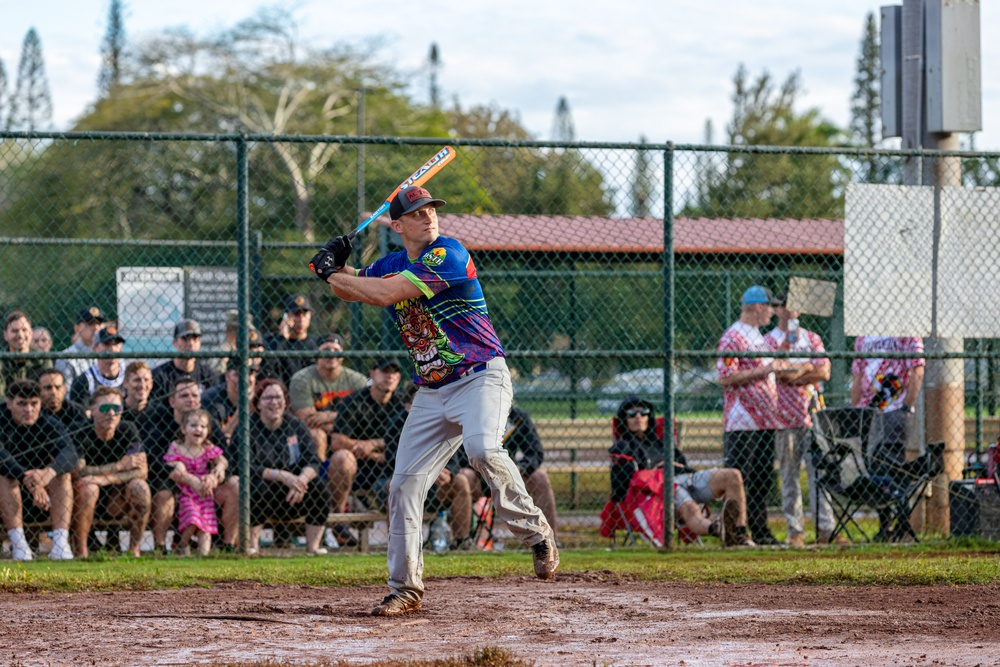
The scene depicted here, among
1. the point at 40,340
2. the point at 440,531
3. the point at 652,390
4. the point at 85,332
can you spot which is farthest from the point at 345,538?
the point at 652,390

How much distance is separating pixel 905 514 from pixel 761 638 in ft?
13.5

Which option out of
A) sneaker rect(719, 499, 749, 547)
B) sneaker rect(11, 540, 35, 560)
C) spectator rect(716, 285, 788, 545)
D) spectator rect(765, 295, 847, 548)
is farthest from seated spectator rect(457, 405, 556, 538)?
sneaker rect(11, 540, 35, 560)

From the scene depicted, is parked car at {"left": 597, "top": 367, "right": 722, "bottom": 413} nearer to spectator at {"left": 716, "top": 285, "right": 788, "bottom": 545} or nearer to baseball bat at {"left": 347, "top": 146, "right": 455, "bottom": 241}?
spectator at {"left": 716, "top": 285, "right": 788, "bottom": 545}

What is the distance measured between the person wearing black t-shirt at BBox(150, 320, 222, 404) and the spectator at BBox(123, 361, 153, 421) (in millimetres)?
191

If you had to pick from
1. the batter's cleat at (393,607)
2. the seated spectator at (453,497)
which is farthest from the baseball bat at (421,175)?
the seated spectator at (453,497)

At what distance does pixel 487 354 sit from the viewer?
6.23m

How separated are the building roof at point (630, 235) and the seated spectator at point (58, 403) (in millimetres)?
5082

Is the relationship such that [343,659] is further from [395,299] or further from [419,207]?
[419,207]

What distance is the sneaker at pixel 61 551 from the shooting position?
8.56 metres

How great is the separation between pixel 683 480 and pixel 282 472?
3.06 m

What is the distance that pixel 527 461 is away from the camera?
954 centimetres

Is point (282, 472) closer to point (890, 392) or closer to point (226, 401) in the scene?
point (226, 401)

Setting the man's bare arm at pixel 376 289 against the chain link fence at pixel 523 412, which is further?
the chain link fence at pixel 523 412

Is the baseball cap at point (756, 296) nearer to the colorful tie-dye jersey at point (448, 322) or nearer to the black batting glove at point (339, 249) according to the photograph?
the colorful tie-dye jersey at point (448, 322)
